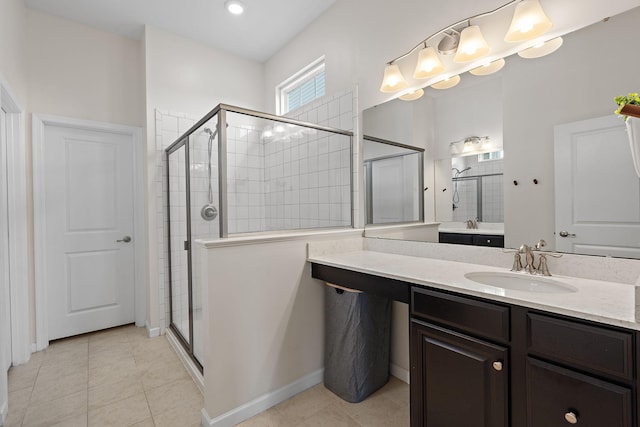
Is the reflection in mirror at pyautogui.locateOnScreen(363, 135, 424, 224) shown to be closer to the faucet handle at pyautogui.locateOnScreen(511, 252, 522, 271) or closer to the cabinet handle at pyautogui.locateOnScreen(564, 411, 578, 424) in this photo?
the faucet handle at pyautogui.locateOnScreen(511, 252, 522, 271)

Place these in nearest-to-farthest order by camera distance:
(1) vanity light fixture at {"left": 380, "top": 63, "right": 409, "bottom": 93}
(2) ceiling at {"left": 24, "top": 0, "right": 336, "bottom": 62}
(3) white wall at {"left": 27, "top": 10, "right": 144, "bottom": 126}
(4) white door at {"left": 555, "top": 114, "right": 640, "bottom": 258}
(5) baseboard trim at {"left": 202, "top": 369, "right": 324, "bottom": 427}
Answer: (4) white door at {"left": 555, "top": 114, "right": 640, "bottom": 258} → (5) baseboard trim at {"left": 202, "top": 369, "right": 324, "bottom": 427} → (1) vanity light fixture at {"left": 380, "top": 63, "right": 409, "bottom": 93} → (2) ceiling at {"left": 24, "top": 0, "right": 336, "bottom": 62} → (3) white wall at {"left": 27, "top": 10, "right": 144, "bottom": 126}

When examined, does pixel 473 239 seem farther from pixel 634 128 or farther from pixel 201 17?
pixel 201 17

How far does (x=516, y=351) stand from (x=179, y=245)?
8.35ft

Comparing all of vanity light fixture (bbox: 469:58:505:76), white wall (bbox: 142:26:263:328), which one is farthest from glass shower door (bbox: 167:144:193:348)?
vanity light fixture (bbox: 469:58:505:76)

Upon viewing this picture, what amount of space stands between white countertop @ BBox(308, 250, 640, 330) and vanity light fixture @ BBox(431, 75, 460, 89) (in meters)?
1.05

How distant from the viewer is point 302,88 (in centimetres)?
321

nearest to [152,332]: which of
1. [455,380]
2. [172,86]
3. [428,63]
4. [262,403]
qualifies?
[262,403]

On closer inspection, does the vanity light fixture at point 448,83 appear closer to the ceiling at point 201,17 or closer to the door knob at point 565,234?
the door knob at point 565,234

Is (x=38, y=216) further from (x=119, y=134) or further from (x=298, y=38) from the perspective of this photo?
(x=298, y=38)

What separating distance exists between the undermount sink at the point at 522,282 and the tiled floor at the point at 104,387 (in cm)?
176

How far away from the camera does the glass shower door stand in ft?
8.01

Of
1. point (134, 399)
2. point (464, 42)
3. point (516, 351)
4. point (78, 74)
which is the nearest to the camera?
point (516, 351)

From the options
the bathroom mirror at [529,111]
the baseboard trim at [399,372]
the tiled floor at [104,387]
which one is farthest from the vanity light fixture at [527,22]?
the tiled floor at [104,387]

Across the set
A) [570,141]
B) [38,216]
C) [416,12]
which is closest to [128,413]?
[38,216]
